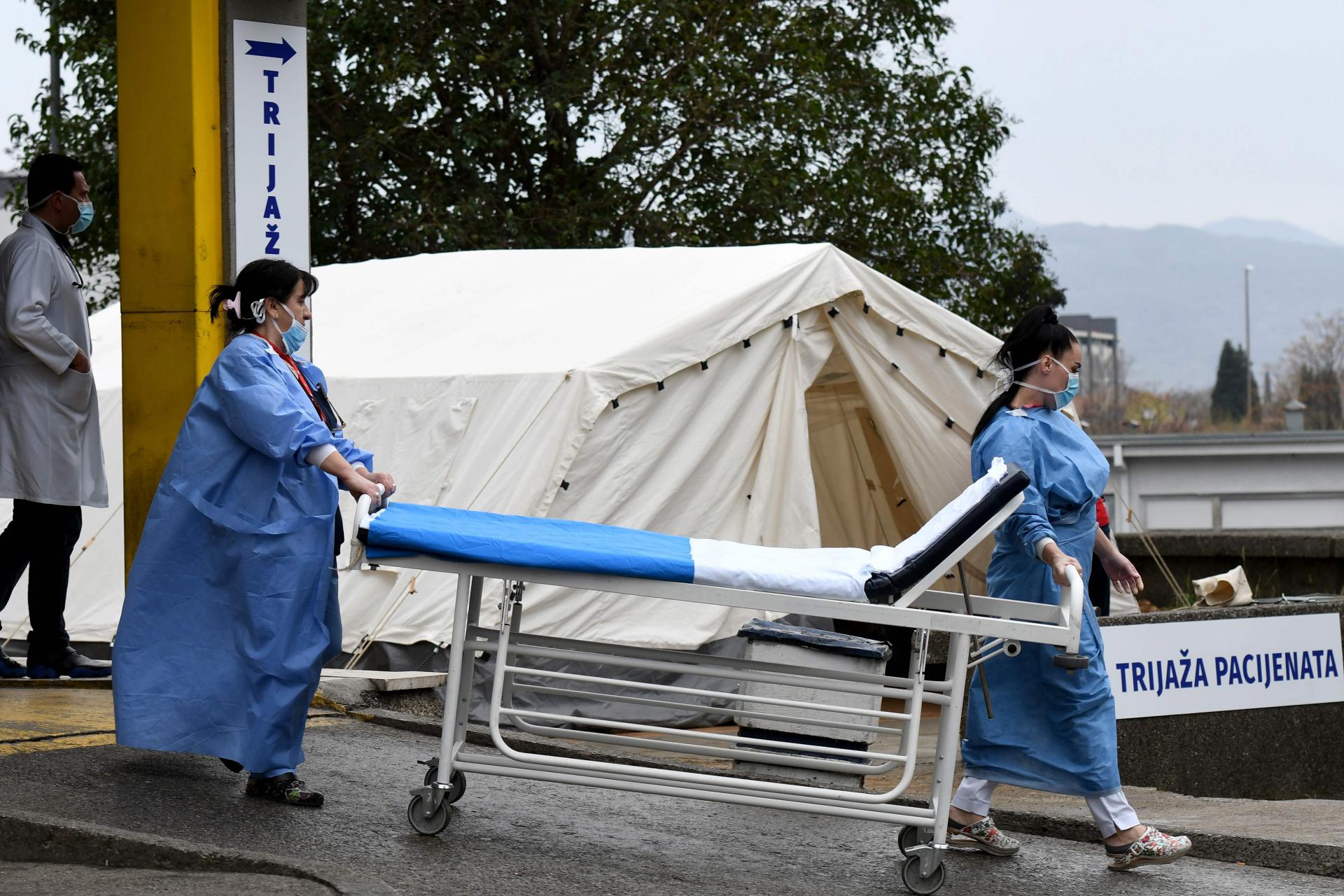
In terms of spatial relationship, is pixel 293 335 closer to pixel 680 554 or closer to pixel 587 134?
pixel 680 554

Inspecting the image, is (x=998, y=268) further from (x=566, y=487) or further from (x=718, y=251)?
(x=566, y=487)

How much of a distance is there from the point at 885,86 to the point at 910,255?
2.46m

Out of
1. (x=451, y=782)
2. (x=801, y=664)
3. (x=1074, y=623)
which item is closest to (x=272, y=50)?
(x=451, y=782)

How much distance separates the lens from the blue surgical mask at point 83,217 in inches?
221

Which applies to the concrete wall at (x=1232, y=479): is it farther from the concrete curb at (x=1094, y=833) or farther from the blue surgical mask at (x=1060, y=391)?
the blue surgical mask at (x=1060, y=391)

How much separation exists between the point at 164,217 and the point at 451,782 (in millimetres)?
2487

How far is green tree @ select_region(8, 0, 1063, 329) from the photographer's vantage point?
17219 mm

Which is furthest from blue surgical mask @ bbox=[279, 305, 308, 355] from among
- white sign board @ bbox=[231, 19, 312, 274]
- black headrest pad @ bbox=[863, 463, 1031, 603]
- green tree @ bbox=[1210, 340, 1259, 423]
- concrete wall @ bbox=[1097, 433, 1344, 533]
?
green tree @ bbox=[1210, 340, 1259, 423]

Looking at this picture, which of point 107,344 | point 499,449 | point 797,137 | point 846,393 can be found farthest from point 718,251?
point 797,137

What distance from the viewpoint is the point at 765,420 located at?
27.3ft

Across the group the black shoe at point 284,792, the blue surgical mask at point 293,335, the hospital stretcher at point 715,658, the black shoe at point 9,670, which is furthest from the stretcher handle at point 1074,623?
the black shoe at point 9,670

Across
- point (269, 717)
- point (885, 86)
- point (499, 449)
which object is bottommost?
point (269, 717)

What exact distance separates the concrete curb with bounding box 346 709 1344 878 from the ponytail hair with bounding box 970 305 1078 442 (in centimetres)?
125

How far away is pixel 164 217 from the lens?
18.1 feet
